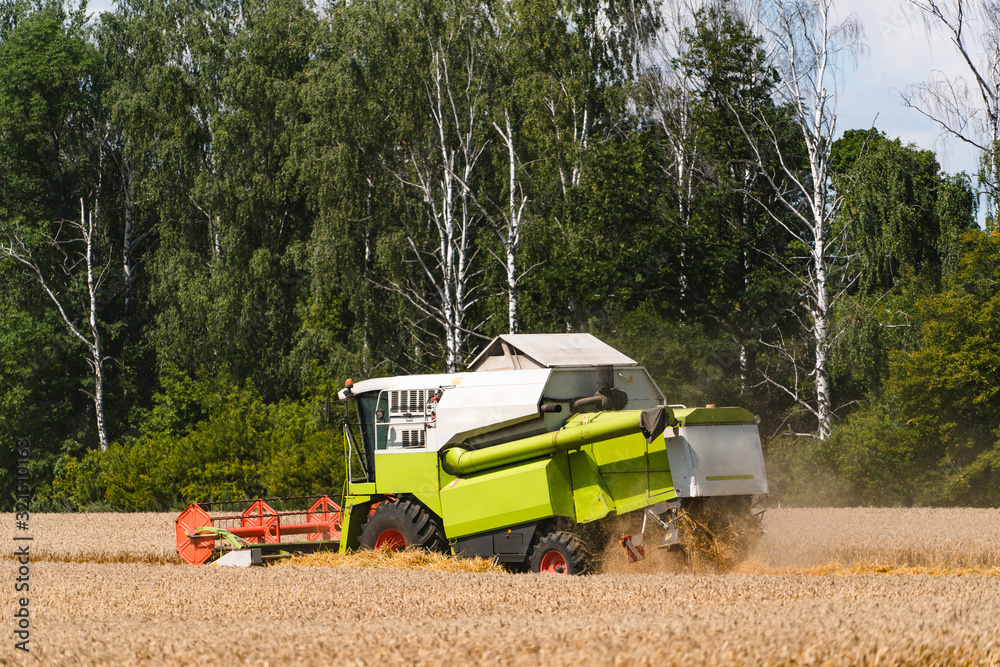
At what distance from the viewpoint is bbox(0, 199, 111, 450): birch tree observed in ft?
109

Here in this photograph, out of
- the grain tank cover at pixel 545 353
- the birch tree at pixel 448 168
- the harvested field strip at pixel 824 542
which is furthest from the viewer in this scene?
the birch tree at pixel 448 168

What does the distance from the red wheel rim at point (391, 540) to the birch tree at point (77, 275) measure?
2326cm

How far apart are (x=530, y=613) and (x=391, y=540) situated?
580 cm

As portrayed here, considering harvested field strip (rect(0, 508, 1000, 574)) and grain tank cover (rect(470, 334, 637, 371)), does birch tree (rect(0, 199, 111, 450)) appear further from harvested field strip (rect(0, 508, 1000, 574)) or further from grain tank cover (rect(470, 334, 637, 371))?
grain tank cover (rect(470, 334, 637, 371))

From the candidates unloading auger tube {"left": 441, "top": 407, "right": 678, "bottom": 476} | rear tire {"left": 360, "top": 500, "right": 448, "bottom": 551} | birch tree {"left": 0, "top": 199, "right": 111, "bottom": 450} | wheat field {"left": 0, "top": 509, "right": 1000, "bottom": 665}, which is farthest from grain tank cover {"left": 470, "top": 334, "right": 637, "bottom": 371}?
birch tree {"left": 0, "top": 199, "right": 111, "bottom": 450}

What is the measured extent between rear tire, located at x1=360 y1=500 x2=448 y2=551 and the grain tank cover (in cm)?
201

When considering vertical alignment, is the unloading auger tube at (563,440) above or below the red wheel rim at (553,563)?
above

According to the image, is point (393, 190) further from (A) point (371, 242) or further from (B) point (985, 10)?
(B) point (985, 10)

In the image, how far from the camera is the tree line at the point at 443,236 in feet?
74.7

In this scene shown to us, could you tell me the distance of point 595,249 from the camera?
26016 mm

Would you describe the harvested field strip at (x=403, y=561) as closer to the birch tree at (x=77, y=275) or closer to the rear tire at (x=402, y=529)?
the rear tire at (x=402, y=529)

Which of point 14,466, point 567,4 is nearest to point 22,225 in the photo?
point 14,466

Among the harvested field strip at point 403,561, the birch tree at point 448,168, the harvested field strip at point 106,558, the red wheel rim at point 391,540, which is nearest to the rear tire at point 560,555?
the harvested field strip at point 403,561

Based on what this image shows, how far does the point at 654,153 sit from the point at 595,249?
3.49m
